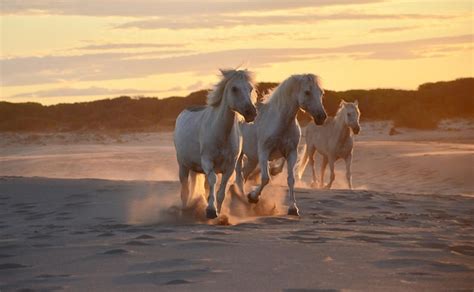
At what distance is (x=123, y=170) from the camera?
29.9m

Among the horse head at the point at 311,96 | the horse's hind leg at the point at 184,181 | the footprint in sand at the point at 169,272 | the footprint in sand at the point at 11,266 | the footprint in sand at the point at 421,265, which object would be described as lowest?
the footprint in sand at the point at 421,265

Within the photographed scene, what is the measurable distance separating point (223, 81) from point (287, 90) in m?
1.75

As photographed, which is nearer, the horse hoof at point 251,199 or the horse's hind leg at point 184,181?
the horse hoof at point 251,199

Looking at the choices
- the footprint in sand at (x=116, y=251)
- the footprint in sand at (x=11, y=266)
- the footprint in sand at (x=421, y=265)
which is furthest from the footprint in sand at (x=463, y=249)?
the footprint in sand at (x=11, y=266)

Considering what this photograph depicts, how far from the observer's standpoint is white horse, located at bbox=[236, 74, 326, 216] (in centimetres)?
1302

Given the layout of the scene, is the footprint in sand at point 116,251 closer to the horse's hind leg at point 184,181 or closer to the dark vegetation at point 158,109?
the horse's hind leg at point 184,181

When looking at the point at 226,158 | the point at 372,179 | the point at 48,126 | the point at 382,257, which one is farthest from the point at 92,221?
the point at 48,126

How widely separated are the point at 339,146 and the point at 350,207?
7183mm

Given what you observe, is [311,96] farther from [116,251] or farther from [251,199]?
[116,251]

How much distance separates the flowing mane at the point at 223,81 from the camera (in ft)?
38.3

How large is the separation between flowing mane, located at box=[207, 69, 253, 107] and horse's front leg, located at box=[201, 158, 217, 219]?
0.78 m

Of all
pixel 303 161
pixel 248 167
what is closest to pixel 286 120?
pixel 248 167

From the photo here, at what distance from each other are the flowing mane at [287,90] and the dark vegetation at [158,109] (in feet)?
154

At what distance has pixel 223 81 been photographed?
11.9 meters
